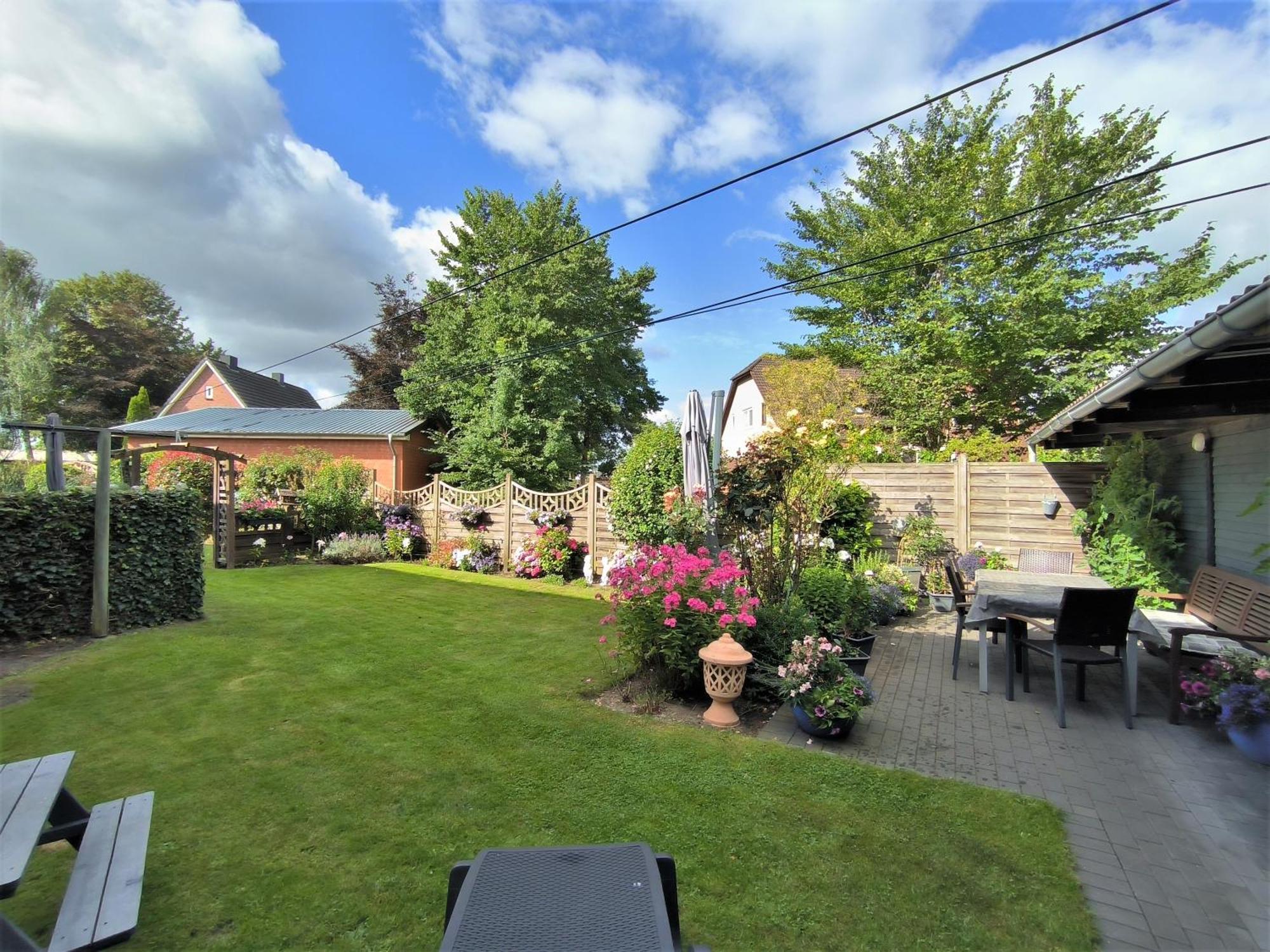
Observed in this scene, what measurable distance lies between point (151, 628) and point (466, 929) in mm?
7196

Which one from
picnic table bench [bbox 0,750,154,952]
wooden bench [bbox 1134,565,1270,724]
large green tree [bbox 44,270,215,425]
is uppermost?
large green tree [bbox 44,270,215,425]

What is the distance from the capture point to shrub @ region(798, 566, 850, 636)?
5.30 metres

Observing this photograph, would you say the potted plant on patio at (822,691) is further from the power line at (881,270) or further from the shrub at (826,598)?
the power line at (881,270)

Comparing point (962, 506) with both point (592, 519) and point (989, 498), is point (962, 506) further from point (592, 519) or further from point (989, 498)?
point (592, 519)

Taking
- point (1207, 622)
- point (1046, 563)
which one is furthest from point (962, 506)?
point (1207, 622)

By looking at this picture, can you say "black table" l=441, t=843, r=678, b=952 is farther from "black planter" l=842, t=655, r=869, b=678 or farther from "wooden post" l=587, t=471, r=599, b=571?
"wooden post" l=587, t=471, r=599, b=571

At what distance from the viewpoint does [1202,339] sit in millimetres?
2705

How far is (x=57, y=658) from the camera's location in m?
5.12

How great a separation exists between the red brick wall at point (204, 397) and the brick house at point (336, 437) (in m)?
5.09

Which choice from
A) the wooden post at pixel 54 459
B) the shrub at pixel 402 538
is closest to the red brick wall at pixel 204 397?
the shrub at pixel 402 538

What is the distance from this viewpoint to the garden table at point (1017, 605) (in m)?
4.01

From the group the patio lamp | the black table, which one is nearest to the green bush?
the patio lamp

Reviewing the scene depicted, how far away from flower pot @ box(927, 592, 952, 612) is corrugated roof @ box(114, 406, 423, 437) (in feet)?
56.3

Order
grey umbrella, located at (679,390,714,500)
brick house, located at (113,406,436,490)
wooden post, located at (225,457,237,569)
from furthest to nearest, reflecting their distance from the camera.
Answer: brick house, located at (113,406,436,490), wooden post, located at (225,457,237,569), grey umbrella, located at (679,390,714,500)
